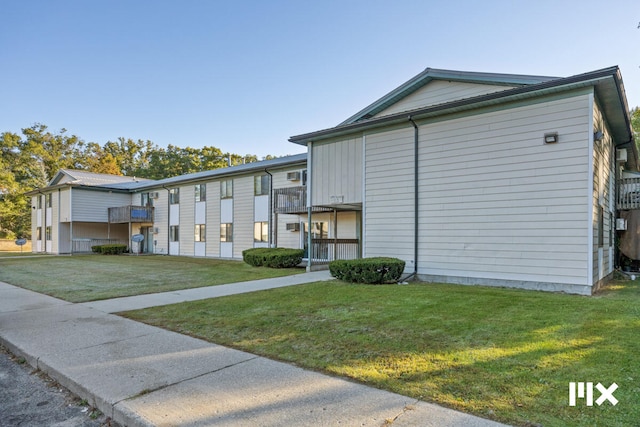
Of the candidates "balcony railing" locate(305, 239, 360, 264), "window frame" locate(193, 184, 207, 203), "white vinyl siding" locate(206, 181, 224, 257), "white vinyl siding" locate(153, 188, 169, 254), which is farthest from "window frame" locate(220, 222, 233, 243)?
"balcony railing" locate(305, 239, 360, 264)

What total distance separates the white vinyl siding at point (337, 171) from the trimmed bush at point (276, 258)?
2.69 meters

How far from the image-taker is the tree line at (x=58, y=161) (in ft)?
130

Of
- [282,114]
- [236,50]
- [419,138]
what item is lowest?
[419,138]

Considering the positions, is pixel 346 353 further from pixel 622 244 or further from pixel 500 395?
pixel 622 244

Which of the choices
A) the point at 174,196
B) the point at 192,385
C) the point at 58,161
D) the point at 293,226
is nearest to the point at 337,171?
the point at 293,226

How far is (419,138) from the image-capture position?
1030 centimetres

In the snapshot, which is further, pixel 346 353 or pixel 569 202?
pixel 569 202

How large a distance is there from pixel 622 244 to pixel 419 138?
9.00 metres

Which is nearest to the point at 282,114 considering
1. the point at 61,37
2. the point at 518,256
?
the point at 61,37

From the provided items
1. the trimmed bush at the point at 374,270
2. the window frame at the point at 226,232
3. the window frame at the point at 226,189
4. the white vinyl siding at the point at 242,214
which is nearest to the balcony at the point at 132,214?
the window frame at the point at 226,189

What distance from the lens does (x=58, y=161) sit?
154 ft

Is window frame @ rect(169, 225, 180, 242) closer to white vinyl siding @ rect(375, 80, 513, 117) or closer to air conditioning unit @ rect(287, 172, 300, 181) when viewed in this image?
air conditioning unit @ rect(287, 172, 300, 181)

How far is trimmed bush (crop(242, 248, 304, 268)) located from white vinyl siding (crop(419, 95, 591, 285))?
5.77 metres

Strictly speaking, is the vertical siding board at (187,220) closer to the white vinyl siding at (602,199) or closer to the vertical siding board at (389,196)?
the vertical siding board at (389,196)
